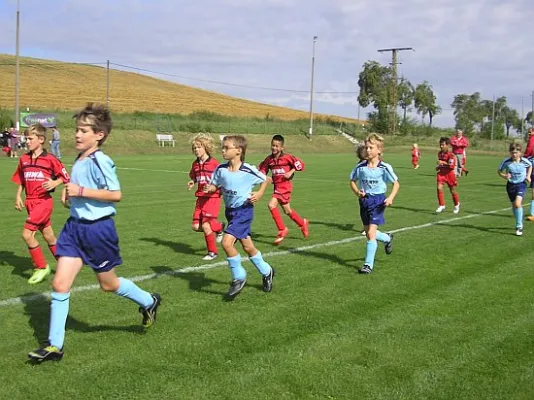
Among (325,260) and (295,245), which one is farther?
(295,245)

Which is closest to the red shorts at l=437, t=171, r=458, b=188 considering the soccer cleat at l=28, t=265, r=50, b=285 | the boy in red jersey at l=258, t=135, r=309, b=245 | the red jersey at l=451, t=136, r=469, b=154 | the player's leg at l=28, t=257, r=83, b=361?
the boy in red jersey at l=258, t=135, r=309, b=245

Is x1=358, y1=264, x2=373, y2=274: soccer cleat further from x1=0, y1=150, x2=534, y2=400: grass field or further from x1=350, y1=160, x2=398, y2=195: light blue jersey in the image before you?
x1=350, y1=160, x2=398, y2=195: light blue jersey

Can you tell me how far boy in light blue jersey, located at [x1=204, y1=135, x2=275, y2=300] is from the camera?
6699mm

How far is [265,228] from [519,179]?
4.93 metres

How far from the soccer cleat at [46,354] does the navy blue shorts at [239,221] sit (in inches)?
96.3

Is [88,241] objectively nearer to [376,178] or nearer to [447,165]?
[376,178]

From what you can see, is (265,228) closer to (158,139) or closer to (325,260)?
(325,260)

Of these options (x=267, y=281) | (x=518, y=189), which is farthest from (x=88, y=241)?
(x=518, y=189)

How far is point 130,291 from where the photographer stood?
526 cm

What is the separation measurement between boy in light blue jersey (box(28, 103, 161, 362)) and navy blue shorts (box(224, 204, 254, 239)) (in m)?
1.89

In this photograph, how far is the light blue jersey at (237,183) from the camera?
682cm

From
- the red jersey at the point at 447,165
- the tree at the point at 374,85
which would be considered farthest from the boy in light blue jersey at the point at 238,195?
the tree at the point at 374,85

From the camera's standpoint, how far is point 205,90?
107688 mm

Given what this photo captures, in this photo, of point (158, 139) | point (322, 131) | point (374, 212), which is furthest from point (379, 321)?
point (322, 131)
